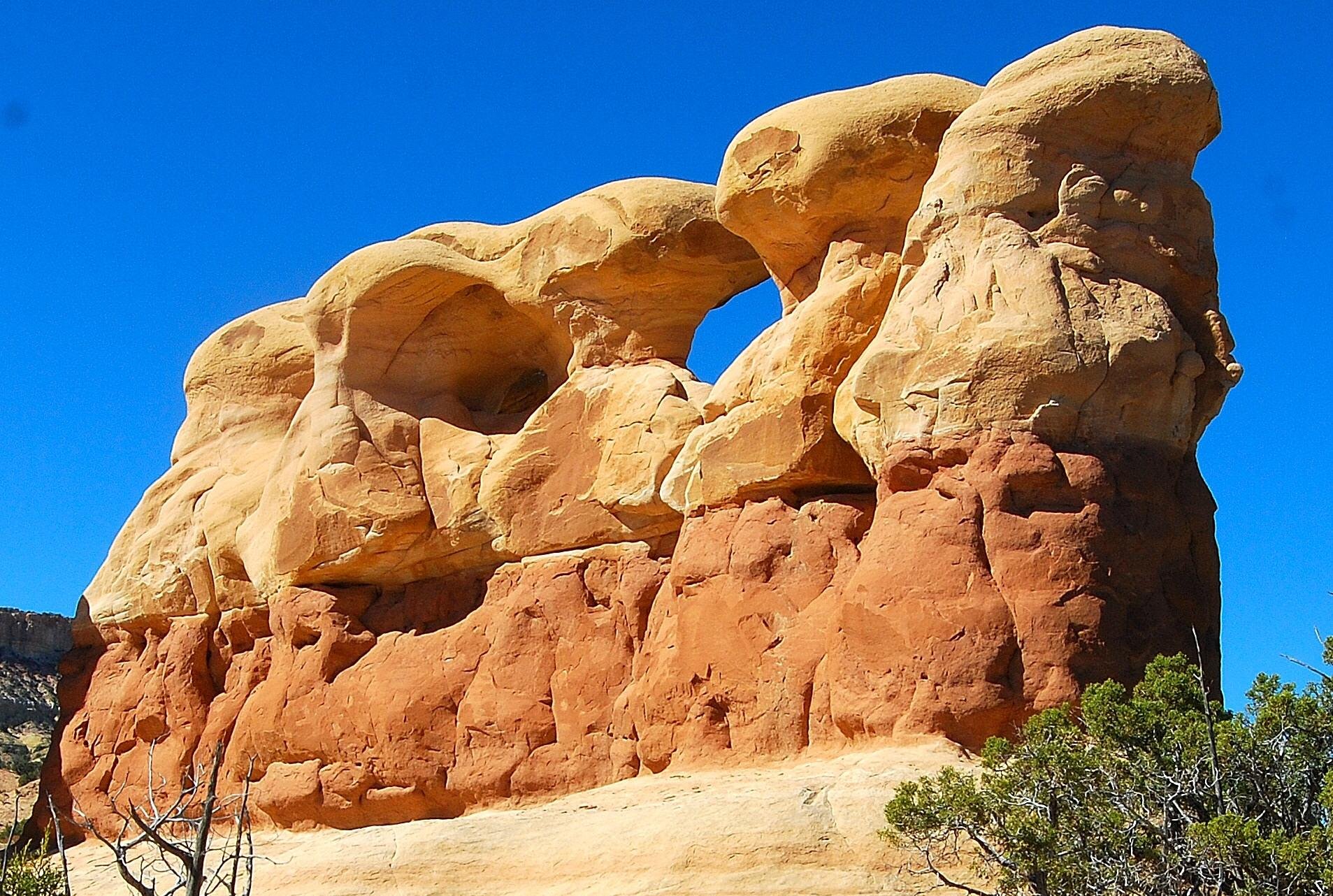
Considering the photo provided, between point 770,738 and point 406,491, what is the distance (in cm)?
765

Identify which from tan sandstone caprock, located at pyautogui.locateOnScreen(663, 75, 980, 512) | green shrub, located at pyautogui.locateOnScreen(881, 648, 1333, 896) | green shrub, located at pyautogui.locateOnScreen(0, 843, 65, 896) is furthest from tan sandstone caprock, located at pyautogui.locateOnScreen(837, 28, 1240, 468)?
green shrub, located at pyautogui.locateOnScreen(0, 843, 65, 896)

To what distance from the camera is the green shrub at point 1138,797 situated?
12617mm

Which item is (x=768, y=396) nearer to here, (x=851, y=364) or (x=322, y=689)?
(x=851, y=364)

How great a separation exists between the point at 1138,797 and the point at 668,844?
13.4 ft

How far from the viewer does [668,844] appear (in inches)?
600

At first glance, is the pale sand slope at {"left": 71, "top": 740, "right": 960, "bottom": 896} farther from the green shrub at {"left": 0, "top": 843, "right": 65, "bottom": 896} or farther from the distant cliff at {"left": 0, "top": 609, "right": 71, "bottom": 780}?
the distant cliff at {"left": 0, "top": 609, "right": 71, "bottom": 780}

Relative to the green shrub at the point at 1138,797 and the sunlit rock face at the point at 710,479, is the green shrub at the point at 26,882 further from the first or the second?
the green shrub at the point at 1138,797

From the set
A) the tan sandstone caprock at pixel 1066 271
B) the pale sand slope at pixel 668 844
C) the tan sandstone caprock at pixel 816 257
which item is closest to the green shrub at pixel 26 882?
the pale sand slope at pixel 668 844

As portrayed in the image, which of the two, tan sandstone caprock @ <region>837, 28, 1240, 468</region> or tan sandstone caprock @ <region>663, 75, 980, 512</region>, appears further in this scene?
tan sandstone caprock @ <region>663, 75, 980, 512</region>

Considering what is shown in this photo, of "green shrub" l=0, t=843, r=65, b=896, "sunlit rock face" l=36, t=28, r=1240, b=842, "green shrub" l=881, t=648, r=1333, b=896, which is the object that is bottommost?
"green shrub" l=881, t=648, r=1333, b=896

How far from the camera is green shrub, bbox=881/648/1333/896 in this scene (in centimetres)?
1262

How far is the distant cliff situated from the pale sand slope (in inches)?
1027

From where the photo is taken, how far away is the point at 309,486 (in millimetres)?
23234

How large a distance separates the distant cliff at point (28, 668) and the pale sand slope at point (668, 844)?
85.6 ft
